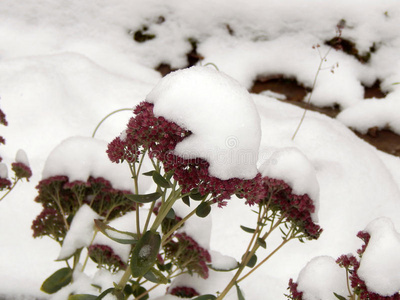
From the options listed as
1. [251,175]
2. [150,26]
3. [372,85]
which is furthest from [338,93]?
[251,175]

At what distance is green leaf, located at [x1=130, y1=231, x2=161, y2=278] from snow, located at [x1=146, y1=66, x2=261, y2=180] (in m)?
0.24

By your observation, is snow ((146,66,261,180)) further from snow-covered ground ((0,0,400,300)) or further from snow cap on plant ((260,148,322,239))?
snow-covered ground ((0,0,400,300))

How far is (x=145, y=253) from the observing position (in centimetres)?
89

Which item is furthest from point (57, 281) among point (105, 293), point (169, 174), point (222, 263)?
point (169, 174)

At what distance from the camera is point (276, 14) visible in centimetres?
300

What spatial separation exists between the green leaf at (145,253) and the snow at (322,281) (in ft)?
1.57

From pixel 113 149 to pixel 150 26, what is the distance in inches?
89.9

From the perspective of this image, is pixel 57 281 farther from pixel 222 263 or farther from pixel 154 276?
pixel 222 263

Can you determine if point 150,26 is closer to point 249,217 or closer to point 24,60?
point 24,60

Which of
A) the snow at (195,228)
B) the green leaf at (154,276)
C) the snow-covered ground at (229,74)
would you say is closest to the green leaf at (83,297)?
the green leaf at (154,276)

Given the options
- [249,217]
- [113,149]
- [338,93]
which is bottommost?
[249,217]

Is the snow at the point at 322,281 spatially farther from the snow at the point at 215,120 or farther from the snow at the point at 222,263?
the snow at the point at 215,120

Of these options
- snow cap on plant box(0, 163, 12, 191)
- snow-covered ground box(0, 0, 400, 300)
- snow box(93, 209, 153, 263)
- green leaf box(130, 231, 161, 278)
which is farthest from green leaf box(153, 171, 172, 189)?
snow-covered ground box(0, 0, 400, 300)

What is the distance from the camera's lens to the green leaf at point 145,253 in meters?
0.88
